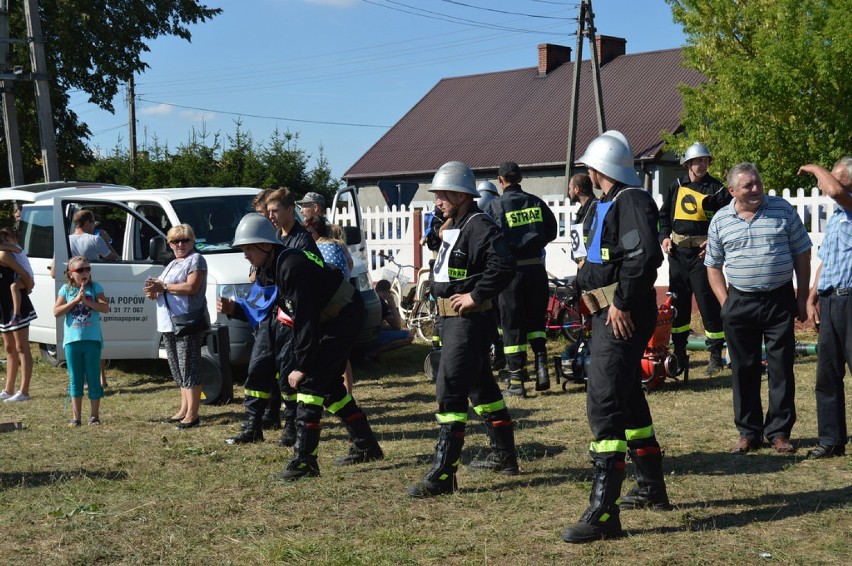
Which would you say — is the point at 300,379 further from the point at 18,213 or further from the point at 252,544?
the point at 18,213

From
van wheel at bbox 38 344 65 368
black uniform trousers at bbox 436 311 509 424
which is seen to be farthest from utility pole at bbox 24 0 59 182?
black uniform trousers at bbox 436 311 509 424

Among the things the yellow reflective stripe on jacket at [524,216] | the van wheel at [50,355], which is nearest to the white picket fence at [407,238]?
the yellow reflective stripe on jacket at [524,216]

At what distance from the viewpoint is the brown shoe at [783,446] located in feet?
23.2

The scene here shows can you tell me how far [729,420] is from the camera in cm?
836

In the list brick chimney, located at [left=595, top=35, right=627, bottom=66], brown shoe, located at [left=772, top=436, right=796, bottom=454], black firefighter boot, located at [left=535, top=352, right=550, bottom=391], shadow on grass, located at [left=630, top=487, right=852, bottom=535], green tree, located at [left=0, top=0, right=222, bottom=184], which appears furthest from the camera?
brick chimney, located at [left=595, top=35, right=627, bottom=66]

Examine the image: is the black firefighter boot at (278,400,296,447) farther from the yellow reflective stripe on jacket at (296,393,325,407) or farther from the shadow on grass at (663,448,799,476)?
the shadow on grass at (663,448,799,476)

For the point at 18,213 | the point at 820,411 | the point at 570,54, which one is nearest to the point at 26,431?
the point at 18,213

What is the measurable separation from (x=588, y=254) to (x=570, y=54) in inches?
1535

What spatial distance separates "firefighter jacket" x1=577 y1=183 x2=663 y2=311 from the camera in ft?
17.2

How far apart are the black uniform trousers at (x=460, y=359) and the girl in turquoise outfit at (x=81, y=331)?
3.93m

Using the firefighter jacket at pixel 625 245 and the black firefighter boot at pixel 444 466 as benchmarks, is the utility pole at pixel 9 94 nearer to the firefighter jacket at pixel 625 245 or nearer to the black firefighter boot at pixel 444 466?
the black firefighter boot at pixel 444 466

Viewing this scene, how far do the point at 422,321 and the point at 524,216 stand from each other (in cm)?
477

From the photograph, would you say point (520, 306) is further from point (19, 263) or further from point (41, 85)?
point (41, 85)

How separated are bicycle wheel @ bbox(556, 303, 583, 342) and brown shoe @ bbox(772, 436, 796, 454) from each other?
15.0 ft
